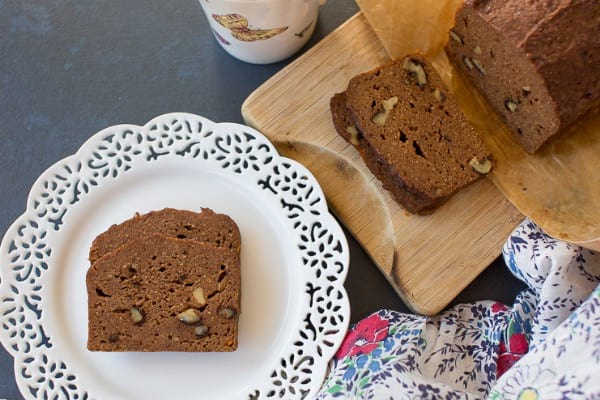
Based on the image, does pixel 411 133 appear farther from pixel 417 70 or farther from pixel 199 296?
pixel 199 296

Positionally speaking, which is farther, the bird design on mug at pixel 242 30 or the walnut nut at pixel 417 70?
the walnut nut at pixel 417 70

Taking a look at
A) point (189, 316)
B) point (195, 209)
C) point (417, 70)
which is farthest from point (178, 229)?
point (417, 70)

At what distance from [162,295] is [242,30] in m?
0.81

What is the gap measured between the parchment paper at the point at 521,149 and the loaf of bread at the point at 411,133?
0.35 ft

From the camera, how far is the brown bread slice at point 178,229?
6.71 ft

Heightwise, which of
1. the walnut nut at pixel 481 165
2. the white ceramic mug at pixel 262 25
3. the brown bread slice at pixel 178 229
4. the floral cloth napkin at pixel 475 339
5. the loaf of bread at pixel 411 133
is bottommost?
the floral cloth napkin at pixel 475 339

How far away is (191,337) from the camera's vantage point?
198 cm

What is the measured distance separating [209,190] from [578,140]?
1.16 m

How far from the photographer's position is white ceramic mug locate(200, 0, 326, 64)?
195cm

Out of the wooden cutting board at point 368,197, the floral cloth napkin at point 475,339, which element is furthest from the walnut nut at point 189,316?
the wooden cutting board at point 368,197

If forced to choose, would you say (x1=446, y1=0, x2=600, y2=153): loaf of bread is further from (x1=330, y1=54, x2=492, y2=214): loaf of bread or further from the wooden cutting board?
the wooden cutting board

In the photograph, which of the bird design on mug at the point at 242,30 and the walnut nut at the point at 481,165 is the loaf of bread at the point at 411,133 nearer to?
the walnut nut at the point at 481,165

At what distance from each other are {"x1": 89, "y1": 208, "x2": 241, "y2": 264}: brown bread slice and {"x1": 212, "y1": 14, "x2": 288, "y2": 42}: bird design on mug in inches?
21.1

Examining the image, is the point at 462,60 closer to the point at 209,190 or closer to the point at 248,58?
the point at 248,58
